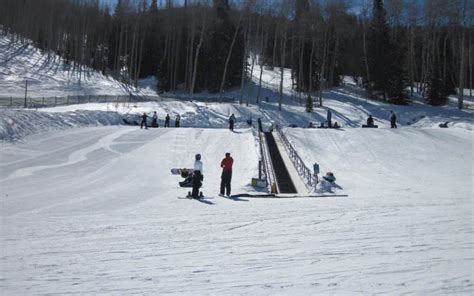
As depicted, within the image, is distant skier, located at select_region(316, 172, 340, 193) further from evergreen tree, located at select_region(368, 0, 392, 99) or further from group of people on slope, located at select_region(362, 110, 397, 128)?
evergreen tree, located at select_region(368, 0, 392, 99)

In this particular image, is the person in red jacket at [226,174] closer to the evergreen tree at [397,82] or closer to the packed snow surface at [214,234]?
the packed snow surface at [214,234]

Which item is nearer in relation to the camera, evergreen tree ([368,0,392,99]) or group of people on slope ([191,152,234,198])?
group of people on slope ([191,152,234,198])

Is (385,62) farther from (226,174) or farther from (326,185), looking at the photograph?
(226,174)

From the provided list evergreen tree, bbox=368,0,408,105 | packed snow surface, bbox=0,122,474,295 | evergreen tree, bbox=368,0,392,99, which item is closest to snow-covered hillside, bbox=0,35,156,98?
evergreen tree, bbox=368,0,392,99

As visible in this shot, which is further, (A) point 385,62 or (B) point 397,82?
(A) point 385,62

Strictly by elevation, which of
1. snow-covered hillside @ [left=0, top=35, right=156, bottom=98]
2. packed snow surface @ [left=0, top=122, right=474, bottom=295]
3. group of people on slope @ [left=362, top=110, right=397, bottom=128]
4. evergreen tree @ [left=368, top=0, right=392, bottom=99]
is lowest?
packed snow surface @ [left=0, top=122, right=474, bottom=295]

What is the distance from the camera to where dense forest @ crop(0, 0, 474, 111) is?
2165 inches

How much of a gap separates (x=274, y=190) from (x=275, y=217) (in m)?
6.62

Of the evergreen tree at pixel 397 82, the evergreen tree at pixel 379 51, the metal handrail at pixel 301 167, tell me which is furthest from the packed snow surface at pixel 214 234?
the evergreen tree at pixel 379 51

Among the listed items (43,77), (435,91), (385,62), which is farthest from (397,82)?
(43,77)

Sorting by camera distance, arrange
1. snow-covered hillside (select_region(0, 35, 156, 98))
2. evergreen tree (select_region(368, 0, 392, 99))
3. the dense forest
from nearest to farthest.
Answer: the dense forest
evergreen tree (select_region(368, 0, 392, 99))
snow-covered hillside (select_region(0, 35, 156, 98))

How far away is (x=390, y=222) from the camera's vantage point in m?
10.5

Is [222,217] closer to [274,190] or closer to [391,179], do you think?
[274,190]

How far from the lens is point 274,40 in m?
67.3
